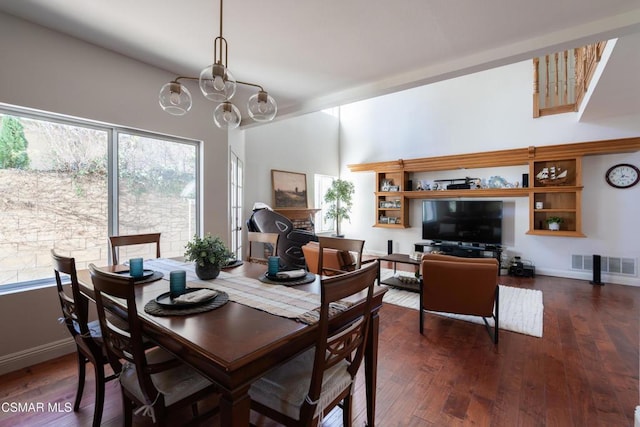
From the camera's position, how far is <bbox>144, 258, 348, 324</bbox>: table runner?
1323 millimetres

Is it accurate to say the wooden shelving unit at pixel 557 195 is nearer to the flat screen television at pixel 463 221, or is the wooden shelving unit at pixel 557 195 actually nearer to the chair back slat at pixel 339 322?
the flat screen television at pixel 463 221

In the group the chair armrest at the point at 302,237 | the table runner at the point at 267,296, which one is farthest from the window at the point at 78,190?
the chair armrest at the point at 302,237

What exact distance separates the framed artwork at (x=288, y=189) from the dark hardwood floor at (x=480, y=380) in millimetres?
3655

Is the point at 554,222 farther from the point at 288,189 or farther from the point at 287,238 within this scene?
the point at 288,189

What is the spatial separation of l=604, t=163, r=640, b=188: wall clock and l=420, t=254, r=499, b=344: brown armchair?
12.5ft

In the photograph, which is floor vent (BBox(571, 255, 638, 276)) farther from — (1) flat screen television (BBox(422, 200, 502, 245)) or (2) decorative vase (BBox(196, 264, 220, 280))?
Result: (2) decorative vase (BBox(196, 264, 220, 280))

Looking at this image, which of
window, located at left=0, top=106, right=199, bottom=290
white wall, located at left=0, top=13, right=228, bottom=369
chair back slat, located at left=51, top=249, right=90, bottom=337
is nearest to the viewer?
chair back slat, located at left=51, top=249, right=90, bottom=337

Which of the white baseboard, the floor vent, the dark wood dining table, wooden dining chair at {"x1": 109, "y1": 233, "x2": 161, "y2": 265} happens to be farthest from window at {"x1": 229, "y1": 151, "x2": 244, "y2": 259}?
the floor vent

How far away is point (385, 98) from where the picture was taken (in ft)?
23.1

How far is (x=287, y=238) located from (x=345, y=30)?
2.92 metres

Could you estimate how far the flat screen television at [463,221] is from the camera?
17.8 ft

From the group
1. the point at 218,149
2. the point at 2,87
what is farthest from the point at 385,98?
the point at 2,87

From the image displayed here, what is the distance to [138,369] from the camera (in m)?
1.17

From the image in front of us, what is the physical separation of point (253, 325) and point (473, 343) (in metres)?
2.40
